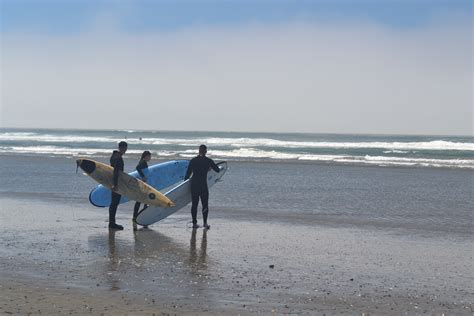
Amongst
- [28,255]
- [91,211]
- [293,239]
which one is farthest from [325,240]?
[91,211]

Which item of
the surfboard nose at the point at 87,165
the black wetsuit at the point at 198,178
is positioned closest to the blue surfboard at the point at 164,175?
the surfboard nose at the point at 87,165

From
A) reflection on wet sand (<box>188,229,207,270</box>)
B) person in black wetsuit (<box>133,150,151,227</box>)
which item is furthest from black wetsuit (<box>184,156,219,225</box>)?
reflection on wet sand (<box>188,229,207,270</box>)

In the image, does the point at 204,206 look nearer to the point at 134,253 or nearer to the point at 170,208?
the point at 170,208

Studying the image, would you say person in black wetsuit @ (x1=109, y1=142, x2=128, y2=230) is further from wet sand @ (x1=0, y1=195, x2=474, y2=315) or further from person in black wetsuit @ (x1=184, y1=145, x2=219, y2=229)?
person in black wetsuit @ (x1=184, y1=145, x2=219, y2=229)

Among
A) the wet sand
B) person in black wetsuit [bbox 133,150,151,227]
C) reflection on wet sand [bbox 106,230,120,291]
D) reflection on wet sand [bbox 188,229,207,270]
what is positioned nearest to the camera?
the wet sand

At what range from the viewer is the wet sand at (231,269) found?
6516 mm

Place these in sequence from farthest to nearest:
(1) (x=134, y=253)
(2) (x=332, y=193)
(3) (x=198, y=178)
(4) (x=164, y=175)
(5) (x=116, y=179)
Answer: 1. (2) (x=332, y=193)
2. (4) (x=164, y=175)
3. (5) (x=116, y=179)
4. (3) (x=198, y=178)
5. (1) (x=134, y=253)

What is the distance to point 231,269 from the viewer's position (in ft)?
27.0

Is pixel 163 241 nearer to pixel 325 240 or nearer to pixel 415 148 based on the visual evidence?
pixel 325 240

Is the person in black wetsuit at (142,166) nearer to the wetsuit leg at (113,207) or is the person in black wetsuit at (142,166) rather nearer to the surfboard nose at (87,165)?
the wetsuit leg at (113,207)

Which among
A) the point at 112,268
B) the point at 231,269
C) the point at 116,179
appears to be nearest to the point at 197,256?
the point at 231,269

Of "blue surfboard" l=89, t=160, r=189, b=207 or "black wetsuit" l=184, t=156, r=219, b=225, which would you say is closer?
"black wetsuit" l=184, t=156, r=219, b=225

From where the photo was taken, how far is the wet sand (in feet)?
21.4

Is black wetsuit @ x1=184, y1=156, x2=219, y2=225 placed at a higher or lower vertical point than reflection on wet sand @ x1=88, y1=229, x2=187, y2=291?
higher
